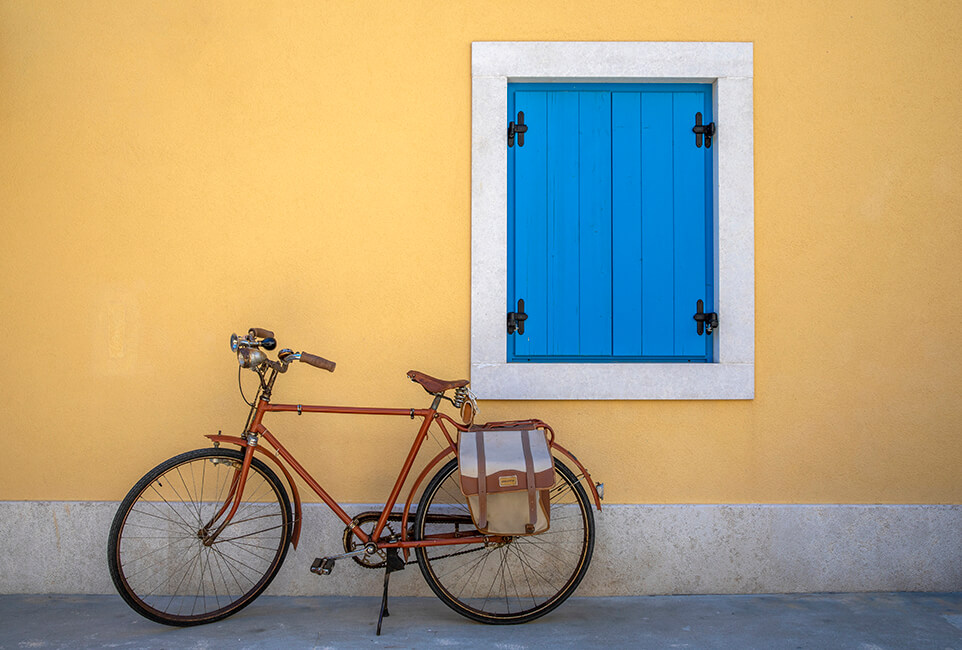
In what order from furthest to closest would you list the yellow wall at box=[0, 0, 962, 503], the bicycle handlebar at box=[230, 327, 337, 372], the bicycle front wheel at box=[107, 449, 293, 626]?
the yellow wall at box=[0, 0, 962, 503] → the bicycle front wheel at box=[107, 449, 293, 626] → the bicycle handlebar at box=[230, 327, 337, 372]

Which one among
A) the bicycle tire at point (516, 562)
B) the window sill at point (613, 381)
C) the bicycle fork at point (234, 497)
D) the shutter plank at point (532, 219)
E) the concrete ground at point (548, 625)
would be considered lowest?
the concrete ground at point (548, 625)

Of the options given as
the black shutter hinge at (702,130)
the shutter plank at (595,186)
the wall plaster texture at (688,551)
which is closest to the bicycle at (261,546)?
the wall plaster texture at (688,551)

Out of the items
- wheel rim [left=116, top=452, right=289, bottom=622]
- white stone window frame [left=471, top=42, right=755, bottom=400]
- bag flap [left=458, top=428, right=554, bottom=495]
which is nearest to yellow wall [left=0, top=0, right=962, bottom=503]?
white stone window frame [left=471, top=42, right=755, bottom=400]

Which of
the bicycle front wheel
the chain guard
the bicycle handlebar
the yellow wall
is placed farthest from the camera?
the yellow wall

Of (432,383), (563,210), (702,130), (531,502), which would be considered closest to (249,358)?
(432,383)

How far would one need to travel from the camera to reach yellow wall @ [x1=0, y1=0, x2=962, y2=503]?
12.9 ft

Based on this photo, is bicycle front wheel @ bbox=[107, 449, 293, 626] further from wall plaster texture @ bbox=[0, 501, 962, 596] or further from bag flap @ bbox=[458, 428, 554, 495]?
bag flap @ bbox=[458, 428, 554, 495]

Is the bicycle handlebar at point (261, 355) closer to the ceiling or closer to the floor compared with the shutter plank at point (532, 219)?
closer to the floor

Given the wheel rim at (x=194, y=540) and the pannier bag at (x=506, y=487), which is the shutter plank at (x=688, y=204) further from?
the wheel rim at (x=194, y=540)

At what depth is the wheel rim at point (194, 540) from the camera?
3.84 meters

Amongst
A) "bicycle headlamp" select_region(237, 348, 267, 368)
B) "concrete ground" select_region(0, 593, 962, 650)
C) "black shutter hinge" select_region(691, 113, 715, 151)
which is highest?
"black shutter hinge" select_region(691, 113, 715, 151)

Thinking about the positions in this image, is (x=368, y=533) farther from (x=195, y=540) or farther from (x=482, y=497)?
(x=195, y=540)

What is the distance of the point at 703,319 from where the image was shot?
13.2ft

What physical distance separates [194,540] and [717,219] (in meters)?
3.22
